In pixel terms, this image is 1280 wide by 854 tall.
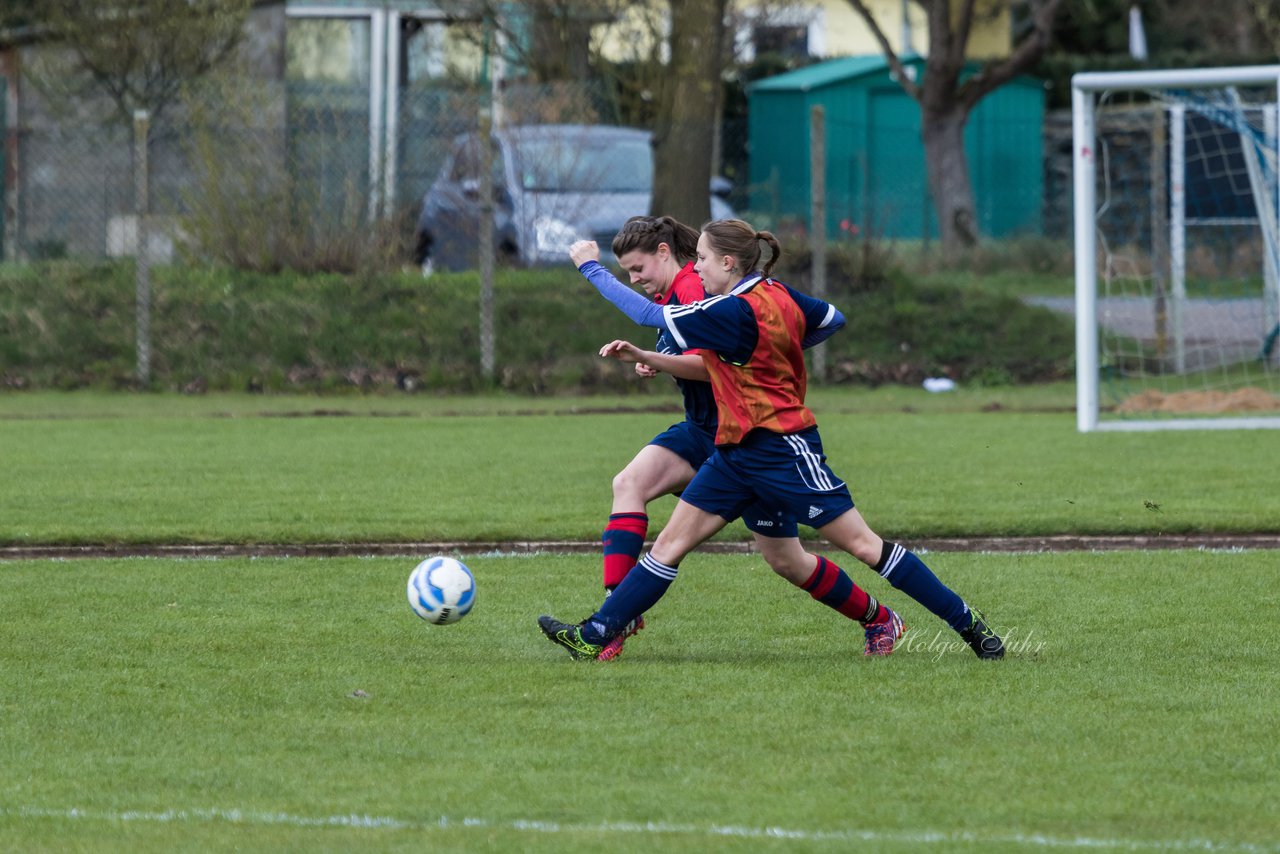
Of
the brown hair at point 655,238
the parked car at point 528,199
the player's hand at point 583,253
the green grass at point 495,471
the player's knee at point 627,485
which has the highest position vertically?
the parked car at point 528,199

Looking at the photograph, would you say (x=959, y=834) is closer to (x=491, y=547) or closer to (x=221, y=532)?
(x=491, y=547)

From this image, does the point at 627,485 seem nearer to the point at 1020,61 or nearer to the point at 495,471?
the point at 495,471

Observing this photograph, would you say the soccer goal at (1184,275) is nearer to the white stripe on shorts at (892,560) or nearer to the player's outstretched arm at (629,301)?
the white stripe on shorts at (892,560)

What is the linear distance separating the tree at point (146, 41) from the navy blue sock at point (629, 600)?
15.4 m

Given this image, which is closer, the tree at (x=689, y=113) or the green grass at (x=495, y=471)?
the green grass at (x=495, y=471)

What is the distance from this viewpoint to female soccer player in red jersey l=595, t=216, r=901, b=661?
624 cm

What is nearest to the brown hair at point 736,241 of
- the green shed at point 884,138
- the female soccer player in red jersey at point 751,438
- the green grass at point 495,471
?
the female soccer player in red jersey at point 751,438

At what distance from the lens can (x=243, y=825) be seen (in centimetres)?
419

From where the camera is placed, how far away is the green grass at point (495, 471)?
9289 millimetres

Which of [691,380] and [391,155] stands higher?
[391,155]

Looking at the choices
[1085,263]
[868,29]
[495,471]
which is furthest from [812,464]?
[868,29]

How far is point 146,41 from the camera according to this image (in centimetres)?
2069

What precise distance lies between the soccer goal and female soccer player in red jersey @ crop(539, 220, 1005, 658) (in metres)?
8.08

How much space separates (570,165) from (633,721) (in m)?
13.4
